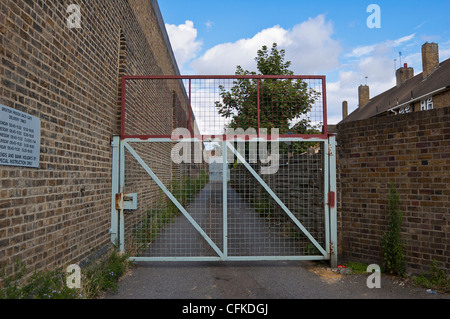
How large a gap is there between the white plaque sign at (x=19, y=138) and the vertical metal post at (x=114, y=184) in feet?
6.72

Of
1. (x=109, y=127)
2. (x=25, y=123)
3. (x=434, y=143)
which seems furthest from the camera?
(x=109, y=127)

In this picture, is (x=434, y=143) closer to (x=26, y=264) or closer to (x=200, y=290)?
(x=200, y=290)

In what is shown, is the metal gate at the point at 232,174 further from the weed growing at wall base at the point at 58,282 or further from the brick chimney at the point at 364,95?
the brick chimney at the point at 364,95

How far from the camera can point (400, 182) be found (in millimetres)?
4918

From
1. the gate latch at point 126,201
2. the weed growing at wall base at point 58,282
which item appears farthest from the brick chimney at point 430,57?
the weed growing at wall base at point 58,282

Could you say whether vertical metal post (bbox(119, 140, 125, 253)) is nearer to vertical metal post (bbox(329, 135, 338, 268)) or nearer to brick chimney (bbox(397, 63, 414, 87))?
vertical metal post (bbox(329, 135, 338, 268))

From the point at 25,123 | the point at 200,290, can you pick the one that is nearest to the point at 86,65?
the point at 25,123

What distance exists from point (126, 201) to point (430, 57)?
29192 millimetres

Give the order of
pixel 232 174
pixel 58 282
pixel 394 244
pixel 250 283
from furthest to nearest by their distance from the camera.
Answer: pixel 232 174 → pixel 394 244 → pixel 250 283 → pixel 58 282

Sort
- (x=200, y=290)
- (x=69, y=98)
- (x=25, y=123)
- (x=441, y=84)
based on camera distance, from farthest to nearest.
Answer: (x=441, y=84) < (x=200, y=290) < (x=69, y=98) < (x=25, y=123)

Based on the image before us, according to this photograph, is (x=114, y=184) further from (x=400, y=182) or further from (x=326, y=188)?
(x=400, y=182)

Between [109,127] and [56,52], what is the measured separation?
185 centimetres

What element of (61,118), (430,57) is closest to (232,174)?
(61,118)

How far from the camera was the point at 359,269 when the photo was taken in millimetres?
5133
